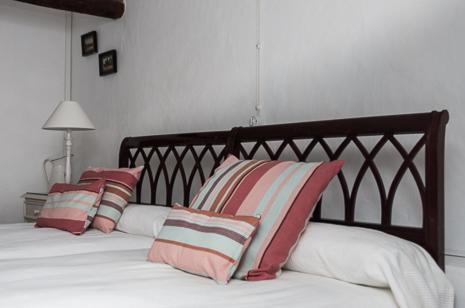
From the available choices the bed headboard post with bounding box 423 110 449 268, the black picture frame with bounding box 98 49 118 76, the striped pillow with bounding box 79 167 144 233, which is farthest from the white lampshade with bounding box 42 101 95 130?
the bed headboard post with bounding box 423 110 449 268

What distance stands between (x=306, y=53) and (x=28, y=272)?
1.37 meters

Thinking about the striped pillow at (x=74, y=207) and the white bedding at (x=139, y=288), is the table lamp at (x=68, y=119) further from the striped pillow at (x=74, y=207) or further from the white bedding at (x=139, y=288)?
the white bedding at (x=139, y=288)

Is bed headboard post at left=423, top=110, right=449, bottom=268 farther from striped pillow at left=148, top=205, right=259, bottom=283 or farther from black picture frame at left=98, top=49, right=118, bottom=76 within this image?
black picture frame at left=98, top=49, right=118, bottom=76

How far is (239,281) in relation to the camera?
148cm

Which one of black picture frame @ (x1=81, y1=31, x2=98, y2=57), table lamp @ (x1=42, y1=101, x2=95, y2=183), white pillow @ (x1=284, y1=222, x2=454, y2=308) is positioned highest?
black picture frame @ (x1=81, y1=31, x2=98, y2=57)

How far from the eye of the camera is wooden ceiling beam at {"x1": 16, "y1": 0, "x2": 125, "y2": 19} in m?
3.40

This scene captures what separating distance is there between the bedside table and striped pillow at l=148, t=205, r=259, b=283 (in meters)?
1.97

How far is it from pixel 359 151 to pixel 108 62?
221 centimetres

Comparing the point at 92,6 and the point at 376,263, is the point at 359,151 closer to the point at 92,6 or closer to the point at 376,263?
the point at 376,263

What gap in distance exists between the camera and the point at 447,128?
1722 mm

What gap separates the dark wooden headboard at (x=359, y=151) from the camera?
1548 mm

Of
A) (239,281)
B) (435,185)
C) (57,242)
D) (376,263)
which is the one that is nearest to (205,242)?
(239,281)

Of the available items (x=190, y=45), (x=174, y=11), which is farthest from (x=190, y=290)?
(x=174, y=11)

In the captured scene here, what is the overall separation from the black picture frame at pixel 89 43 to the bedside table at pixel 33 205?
3.57ft
